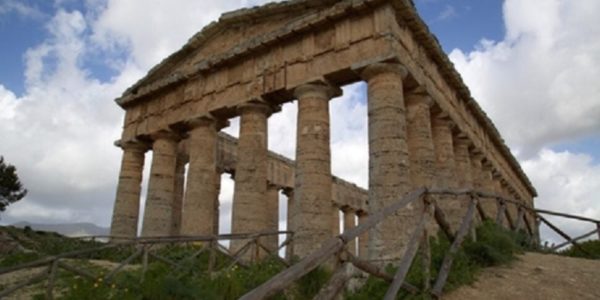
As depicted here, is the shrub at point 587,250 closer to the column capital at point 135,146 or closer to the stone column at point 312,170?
the stone column at point 312,170

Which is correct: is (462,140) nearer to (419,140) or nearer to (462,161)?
(462,161)

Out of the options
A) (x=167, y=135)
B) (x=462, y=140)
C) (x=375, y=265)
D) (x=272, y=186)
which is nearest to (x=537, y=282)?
Result: (x=375, y=265)

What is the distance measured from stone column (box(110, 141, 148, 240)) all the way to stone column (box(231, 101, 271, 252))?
5926 mm

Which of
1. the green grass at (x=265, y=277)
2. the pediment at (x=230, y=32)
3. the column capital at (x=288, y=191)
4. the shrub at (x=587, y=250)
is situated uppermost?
the pediment at (x=230, y=32)

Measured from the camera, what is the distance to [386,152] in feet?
38.9

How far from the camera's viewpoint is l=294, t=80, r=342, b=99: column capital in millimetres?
13617

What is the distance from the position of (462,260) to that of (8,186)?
37.1 meters

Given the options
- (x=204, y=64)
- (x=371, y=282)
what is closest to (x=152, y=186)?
(x=204, y=64)

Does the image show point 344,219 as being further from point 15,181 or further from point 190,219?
point 15,181

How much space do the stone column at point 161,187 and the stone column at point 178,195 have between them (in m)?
3.28

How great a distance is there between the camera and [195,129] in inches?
663

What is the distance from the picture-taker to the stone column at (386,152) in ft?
36.4

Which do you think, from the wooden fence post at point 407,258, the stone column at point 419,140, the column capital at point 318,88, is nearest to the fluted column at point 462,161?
the stone column at point 419,140

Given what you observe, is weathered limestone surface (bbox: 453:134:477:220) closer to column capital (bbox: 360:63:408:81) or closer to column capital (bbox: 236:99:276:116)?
column capital (bbox: 360:63:408:81)
